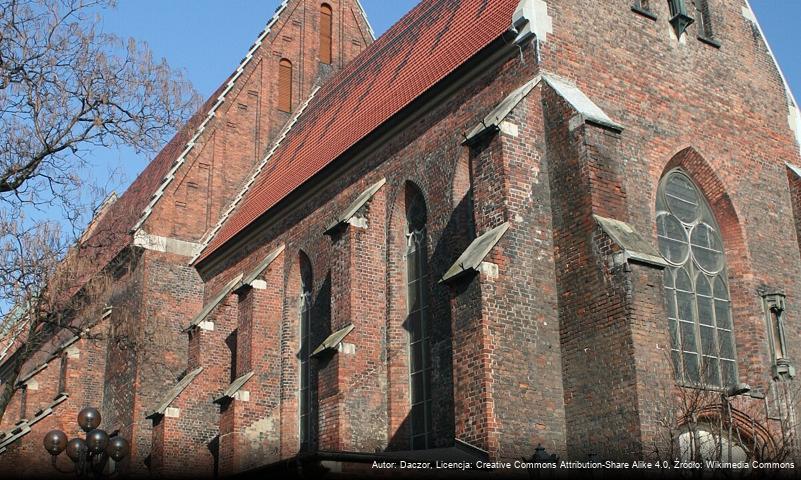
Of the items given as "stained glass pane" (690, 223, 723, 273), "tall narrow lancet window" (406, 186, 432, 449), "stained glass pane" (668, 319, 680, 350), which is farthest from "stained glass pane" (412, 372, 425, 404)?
"stained glass pane" (690, 223, 723, 273)

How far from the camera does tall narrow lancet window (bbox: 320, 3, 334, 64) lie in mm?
29547

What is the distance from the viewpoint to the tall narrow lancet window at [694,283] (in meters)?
14.3

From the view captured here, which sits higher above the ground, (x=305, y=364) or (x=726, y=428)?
(x=305, y=364)

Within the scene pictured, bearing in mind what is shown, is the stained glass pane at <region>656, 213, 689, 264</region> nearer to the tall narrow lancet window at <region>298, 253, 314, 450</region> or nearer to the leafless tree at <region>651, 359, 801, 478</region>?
the leafless tree at <region>651, 359, 801, 478</region>

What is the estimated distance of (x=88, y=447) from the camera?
46.3 ft

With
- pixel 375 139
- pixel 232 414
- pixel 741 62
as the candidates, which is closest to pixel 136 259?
pixel 232 414

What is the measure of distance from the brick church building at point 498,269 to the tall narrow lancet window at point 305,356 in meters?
0.07

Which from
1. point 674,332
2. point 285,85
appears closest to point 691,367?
point 674,332

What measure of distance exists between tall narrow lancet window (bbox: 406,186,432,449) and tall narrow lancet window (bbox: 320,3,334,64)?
13.5m

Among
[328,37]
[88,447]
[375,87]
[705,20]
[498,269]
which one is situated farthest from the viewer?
[328,37]

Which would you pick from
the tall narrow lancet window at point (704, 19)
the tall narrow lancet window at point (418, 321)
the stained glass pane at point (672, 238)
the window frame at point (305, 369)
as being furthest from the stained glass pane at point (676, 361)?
the window frame at point (305, 369)

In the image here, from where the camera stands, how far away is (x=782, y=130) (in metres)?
17.3

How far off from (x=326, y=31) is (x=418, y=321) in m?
16.0

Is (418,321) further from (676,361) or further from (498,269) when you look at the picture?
(676,361)
